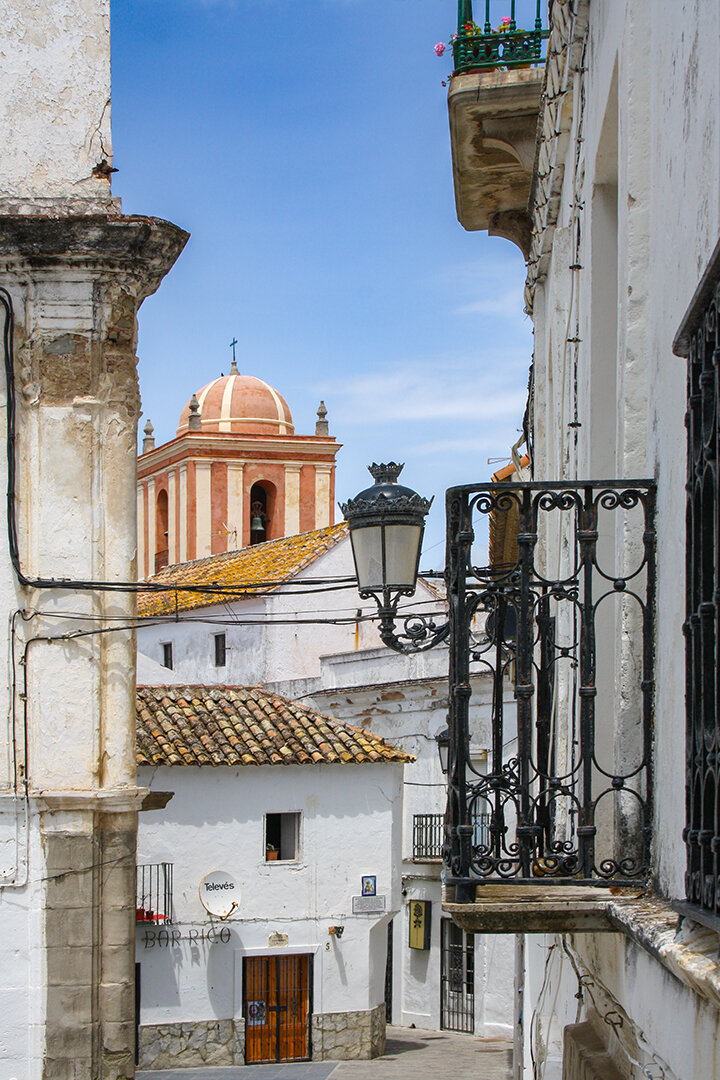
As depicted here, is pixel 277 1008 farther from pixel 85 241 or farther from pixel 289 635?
pixel 85 241

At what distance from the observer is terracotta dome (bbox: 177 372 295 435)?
42844 millimetres

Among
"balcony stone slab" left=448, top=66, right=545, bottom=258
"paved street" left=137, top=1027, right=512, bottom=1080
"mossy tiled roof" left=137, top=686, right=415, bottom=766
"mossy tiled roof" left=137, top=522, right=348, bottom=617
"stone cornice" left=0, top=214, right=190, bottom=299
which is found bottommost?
"paved street" left=137, top=1027, right=512, bottom=1080

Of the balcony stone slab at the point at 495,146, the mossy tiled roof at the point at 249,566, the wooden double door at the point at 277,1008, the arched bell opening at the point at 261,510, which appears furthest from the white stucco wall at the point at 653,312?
the arched bell opening at the point at 261,510

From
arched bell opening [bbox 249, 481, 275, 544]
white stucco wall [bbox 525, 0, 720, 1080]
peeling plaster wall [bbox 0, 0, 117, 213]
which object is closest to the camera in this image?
white stucco wall [bbox 525, 0, 720, 1080]

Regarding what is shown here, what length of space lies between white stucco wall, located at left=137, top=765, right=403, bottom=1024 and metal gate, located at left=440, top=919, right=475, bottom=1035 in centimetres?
254

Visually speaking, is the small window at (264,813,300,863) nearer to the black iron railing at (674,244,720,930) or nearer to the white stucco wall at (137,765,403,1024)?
the white stucco wall at (137,765,403,1024)

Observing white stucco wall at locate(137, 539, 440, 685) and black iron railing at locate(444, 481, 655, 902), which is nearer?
black iron railing at locate(444, 481, 655, 902)

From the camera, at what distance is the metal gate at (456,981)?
79.8ft

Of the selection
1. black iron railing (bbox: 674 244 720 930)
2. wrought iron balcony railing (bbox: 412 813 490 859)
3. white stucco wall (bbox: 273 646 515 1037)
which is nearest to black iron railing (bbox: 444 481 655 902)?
black iron railing (bbox: 674 244 720 930)

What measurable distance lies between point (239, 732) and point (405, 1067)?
525cm

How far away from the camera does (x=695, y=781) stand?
2914mm

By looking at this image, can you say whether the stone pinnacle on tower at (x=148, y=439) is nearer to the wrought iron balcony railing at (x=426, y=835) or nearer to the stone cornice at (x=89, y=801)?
the wrought iron balcony railing at (x=426, y=835)

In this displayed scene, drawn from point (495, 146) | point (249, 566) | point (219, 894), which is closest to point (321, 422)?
point (249, 566)

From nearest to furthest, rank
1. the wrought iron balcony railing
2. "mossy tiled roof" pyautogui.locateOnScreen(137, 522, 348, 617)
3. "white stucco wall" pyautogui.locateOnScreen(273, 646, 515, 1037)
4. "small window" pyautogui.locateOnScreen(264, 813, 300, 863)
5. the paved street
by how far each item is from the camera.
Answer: the paved street
"small window" pyautogui.locateOnScreen(264, 813, 300, 863)
"white stucco wall" pyautogui.locateOnScreen(273, 646, 515, 1037)
the wrought iron balcony railing
"mossy tiled roof" pyautogui.locateOnScreen(137, 522, 348, 617)
